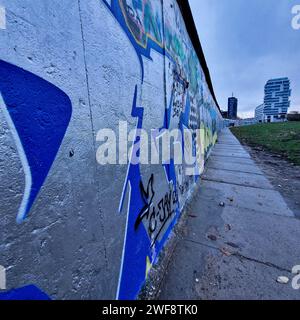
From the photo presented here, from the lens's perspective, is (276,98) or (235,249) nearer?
(235,249)

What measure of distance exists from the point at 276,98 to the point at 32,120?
374ft

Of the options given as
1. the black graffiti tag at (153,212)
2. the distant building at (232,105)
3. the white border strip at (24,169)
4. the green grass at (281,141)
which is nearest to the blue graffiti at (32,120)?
the white border strip at (24,169)

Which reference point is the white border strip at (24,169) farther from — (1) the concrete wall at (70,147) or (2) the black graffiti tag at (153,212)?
(2) the black graffiti tag at (153,212)

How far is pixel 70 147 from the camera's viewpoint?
995mm

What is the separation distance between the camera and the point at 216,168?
7.03 m

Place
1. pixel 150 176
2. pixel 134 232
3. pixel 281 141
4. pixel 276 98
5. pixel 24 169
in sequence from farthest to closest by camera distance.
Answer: pixel 276 98 → pixel 281 141 → pixel 150 176 → pixel 134 232 → pixel 24 169

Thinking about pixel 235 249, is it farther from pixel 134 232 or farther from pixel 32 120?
pixel 32 120

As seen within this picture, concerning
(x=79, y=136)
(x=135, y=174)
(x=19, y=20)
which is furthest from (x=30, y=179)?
(x=135, y=174)

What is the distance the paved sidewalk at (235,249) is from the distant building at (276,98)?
322 feet

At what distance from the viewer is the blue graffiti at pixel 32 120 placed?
73 cm

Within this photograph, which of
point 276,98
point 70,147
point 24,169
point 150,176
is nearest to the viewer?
point 24,169

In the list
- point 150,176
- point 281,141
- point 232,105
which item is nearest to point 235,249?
point 150,176

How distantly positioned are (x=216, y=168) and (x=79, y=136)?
6706 mm

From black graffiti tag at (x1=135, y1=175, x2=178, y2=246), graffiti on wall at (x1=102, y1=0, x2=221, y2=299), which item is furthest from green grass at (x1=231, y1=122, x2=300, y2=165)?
black graffiti tag at (x1=135, y1=175, x2=178, y2=246)
